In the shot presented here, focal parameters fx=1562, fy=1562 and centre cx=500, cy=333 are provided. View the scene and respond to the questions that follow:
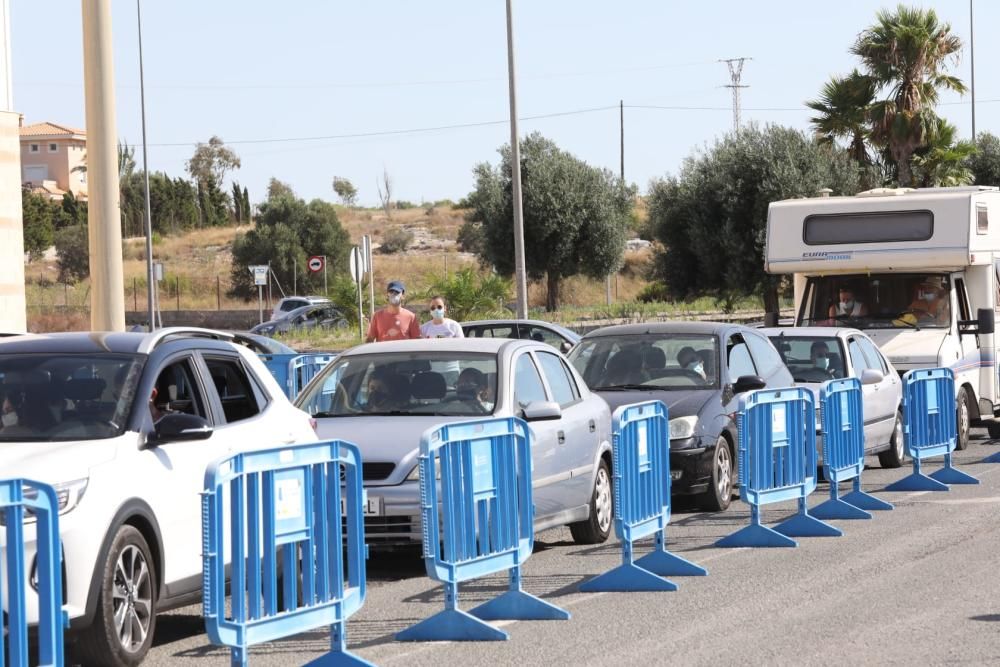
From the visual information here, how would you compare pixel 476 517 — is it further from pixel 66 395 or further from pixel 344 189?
pixel 344 189

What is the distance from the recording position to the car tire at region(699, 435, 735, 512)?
523 inches

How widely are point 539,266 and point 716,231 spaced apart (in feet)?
36.7

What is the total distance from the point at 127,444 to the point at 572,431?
440 centimetres

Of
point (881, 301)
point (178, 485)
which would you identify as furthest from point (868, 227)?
point (178, 485)

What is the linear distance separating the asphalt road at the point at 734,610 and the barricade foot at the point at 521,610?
7 cm

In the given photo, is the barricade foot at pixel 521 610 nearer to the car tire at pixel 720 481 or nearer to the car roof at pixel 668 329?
the car tire at pixel 720 481

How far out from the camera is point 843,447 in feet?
42.1

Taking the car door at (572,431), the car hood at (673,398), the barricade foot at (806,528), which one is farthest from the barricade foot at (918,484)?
the car door at (572,431)

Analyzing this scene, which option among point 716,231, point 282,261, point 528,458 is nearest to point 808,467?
point 528,458

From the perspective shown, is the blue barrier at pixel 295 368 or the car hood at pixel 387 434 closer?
the car hood at pixel 387 434

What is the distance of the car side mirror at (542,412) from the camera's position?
417 inches

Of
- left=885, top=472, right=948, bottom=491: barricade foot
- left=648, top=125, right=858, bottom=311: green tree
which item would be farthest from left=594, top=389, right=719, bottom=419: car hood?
left=648, top=125, right=858, bottom=311: green tree

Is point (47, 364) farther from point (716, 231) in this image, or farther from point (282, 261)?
point (282, 261)

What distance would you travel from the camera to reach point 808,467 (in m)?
12.0
